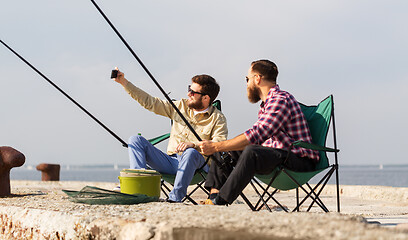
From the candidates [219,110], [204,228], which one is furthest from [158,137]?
[204,228]

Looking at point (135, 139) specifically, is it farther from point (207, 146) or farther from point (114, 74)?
point (207, 146)

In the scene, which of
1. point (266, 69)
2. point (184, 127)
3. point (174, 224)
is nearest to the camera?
point (174, 224)

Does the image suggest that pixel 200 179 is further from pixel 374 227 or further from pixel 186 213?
pixel 374 227

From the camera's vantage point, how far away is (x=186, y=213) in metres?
2.12

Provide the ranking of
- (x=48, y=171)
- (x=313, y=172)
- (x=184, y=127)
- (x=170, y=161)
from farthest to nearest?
1. (x=48, y=171)
2. (x=184, y=127)
3. (x=170, y=161)
4. (x=313, y=172)

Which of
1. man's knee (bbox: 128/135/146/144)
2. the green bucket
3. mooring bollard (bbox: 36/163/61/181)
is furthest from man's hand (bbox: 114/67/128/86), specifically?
mooring bollard (bbox: 36/163/61/181)

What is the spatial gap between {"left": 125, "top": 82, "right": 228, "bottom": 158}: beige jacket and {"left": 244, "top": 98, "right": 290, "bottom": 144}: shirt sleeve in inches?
23.7

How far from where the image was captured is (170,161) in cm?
371

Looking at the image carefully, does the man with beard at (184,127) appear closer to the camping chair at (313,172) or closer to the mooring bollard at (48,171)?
the camping chair at (313,172)

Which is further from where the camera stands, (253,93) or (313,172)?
(253,93)

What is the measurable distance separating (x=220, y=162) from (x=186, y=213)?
1059 mm

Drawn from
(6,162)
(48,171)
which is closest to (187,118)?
(6,162)

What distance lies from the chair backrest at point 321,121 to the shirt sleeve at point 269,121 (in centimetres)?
43

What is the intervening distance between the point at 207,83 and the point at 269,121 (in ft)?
2.88
